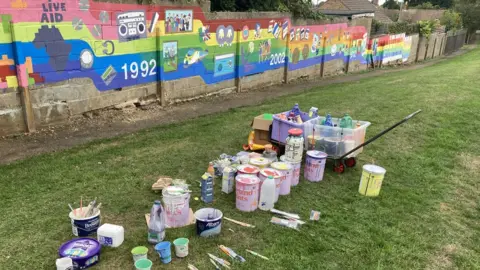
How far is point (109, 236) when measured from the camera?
11.8 feet

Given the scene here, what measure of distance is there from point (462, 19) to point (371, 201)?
1925 inches

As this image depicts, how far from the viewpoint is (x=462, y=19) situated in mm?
44781

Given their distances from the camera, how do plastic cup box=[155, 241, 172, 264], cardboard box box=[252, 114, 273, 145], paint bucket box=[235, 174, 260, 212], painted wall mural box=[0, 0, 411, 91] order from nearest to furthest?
plastic cup box=[155, 241, 172, 264] < paint bucket box=[235, 174, 260, 212] < cardboard box box=[252, 114, 273, 145] < painted wall mural box=[0, 0, 411, 91]

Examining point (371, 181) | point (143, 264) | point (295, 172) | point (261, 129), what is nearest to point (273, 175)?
point (295, 172)

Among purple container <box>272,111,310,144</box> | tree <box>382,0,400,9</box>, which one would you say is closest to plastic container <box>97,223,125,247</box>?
purple container <box>272,111,310,144</box>

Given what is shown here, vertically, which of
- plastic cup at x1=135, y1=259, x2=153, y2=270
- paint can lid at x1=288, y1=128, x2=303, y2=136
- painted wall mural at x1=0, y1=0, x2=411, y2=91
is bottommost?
plastic cup at x1=135, y1=259, x2=153, y2=270

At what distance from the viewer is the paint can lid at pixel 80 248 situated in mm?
3332

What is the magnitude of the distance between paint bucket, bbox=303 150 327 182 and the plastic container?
2673 mm

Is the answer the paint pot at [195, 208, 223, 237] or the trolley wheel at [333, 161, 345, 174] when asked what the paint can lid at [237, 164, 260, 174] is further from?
the trolley wheel at [333, 161, 345, 174]

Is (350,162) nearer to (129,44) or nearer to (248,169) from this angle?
(248,169)

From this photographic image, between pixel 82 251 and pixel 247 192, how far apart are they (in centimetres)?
178

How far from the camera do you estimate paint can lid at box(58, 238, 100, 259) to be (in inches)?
131

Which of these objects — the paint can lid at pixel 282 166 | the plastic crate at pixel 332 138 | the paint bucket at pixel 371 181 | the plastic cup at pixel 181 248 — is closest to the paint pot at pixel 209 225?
the plastic cup at pixel 181 248

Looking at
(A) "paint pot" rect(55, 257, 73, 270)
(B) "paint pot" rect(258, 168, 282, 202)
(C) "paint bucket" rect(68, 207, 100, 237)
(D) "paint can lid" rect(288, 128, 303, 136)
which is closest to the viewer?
(A) "paint pot" rect(55, 257, 73, 270)
